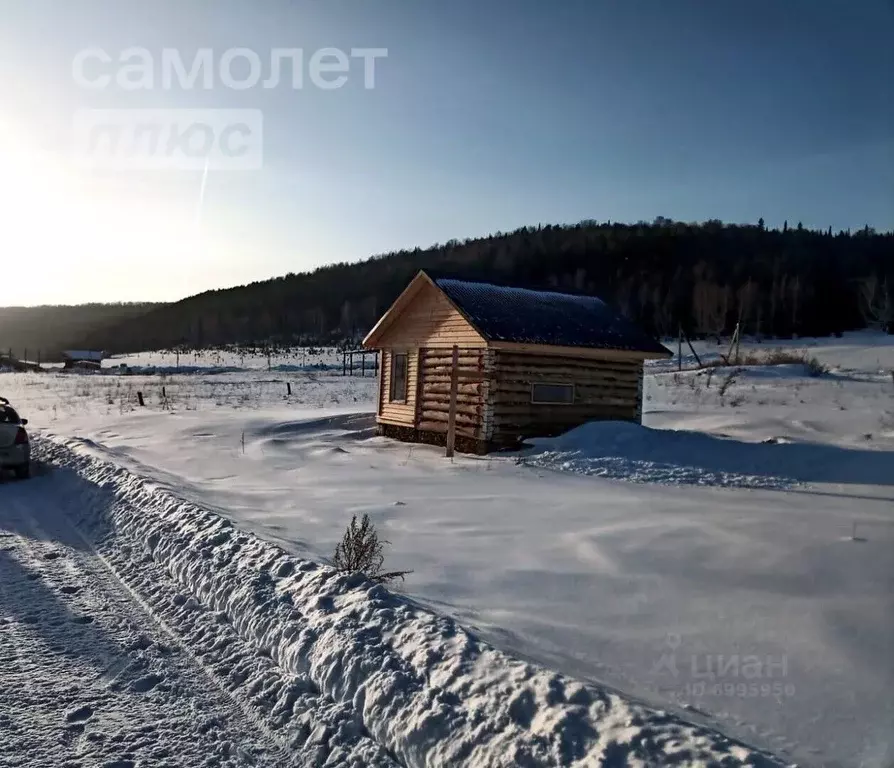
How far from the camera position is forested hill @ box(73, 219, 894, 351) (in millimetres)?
72188

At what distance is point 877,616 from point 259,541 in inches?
224

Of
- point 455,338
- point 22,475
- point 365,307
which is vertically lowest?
point 22,475

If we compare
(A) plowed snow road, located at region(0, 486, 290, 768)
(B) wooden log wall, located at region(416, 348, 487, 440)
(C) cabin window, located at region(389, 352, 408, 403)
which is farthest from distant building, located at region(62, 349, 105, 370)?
(A) plowed snow road, located at region(0, 486, 290, 768)

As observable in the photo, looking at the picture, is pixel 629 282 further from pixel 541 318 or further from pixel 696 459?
pixel 696 459

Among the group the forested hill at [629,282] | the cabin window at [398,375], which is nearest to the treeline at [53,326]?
the forested hill at [629,282]

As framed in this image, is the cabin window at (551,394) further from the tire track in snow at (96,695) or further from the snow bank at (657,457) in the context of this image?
the tire track in snow at (96,695)

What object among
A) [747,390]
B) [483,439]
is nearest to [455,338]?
[483,439]

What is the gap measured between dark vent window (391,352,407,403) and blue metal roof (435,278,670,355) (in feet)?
11.4

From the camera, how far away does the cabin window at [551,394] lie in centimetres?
1608

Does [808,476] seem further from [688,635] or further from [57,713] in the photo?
[57,713]

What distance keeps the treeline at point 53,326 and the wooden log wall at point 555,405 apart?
130 m

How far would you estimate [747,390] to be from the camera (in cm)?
2683

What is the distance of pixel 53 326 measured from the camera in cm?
16338

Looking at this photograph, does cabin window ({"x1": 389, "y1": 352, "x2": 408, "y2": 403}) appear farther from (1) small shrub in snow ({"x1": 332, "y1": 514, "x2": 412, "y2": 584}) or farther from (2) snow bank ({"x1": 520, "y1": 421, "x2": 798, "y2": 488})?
(1) small shrub in snow ({"x1": 332, "y1": 514, "x2": 412, "y2": 584})
